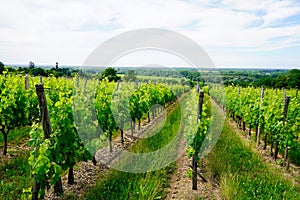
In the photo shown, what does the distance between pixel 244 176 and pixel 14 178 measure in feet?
15.3

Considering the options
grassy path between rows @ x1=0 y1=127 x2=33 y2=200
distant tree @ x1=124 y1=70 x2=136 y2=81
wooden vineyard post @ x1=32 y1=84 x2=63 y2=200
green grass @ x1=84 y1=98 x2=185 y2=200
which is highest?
distant tree @ x1=124 y1=70 x2=136 y2=81

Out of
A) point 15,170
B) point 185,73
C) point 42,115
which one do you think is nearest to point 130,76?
point 185,73

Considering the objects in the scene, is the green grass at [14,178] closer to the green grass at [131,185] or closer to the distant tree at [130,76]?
the green grass at [131,185]

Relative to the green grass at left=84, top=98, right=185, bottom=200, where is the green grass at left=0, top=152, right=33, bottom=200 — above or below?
below

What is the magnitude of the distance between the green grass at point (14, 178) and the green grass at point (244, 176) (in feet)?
11.9

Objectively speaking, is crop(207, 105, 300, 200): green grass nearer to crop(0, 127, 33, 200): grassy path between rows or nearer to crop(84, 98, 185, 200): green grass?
crop(84, 98, 185, 200): green grass

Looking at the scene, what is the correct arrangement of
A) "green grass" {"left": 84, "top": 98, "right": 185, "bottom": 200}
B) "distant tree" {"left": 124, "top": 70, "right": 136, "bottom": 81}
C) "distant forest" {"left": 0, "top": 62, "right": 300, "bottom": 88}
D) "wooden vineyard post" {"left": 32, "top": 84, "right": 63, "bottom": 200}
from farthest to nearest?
1. "distant tree" {"left": 124, "top": 70, "right": 136, "bottom": 81}
2. "distant forest" {"left": 0, "top": 62, "right": 300, "bottom": 88}
3. "green grass" {"left": 84, "top": 98, "right": 185, "bottom": 200}
4. "wooden vineyard post" {"left": 32, "top": 84, "right": 63, "bottom": 200}

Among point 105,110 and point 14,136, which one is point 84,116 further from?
point 14,136

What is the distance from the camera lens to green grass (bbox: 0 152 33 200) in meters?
4.51

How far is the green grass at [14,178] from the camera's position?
14.8ft

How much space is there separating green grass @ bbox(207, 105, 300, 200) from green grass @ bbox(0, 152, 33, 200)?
3.63 metres

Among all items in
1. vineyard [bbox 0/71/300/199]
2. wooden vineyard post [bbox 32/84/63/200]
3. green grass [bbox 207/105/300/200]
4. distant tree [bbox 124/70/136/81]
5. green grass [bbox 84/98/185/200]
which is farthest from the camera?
distant tree [bbox 124/70/136/81]

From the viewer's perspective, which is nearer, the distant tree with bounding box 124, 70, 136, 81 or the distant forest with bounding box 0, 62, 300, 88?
the distant forest with bounding box 0, 62, 300, 88

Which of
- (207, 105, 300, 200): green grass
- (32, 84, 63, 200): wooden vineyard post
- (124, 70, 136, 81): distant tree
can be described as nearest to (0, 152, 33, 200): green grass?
(32, 84, 63, 200): wooden vineyard post
